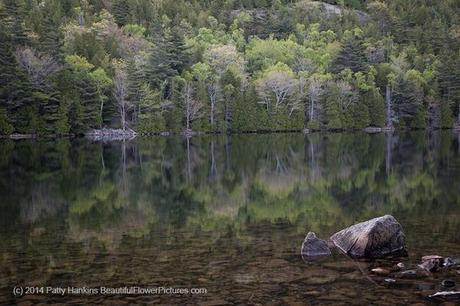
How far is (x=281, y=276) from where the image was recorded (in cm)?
1024

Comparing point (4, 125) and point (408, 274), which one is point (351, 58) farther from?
point (408, 274)

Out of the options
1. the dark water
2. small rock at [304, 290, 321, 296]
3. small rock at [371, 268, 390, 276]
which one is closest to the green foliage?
the dark water

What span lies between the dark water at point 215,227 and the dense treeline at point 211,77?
147 feet

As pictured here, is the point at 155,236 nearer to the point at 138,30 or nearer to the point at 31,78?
the point at 31,78

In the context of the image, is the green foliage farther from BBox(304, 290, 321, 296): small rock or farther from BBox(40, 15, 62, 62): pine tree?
BBox(304, 290, 321, 296): small rock

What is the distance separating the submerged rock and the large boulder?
49cm

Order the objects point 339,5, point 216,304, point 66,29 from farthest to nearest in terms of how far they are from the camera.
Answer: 1. point 339,5
2. point 66,29
3. point 216,304

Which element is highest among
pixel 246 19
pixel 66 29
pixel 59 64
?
pixel 246 19

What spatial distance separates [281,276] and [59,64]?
7153 centimetres

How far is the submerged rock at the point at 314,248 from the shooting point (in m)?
11.7

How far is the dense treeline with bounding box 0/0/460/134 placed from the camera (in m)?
72.2

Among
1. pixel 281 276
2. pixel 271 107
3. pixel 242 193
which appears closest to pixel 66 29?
pixel 271 107

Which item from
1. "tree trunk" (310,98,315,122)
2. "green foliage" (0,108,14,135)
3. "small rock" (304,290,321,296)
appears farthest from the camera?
"tree trunk" (310,98,315,122)

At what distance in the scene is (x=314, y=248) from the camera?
1177cm
